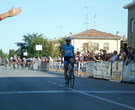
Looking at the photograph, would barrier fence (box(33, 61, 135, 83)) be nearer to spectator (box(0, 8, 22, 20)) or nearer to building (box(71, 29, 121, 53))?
spectator (box(0, 8, 22, 20))

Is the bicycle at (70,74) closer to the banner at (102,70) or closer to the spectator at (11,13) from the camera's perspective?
the banner at (102,70)

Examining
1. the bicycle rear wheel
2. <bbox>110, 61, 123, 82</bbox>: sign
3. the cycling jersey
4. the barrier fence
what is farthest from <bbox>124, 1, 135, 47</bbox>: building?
the bicycle rear wheel

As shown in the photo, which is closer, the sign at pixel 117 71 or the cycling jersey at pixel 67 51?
the cycling jersey at pixel 67 51

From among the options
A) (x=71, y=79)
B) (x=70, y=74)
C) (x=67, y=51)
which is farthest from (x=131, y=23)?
(x=71, y=79)

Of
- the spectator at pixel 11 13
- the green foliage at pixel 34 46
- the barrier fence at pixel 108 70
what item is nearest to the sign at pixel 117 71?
the barrier fence at pixel 108 70

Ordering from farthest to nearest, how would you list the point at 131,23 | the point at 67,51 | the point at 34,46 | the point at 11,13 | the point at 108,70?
the point at 34,46 → the point at 131,23 → the point at 108,70 → the point at 67,51 → the point at 11,13

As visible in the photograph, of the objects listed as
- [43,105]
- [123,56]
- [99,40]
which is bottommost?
[43,105]

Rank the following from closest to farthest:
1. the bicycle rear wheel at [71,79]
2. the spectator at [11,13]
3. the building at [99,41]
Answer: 1. the spectator at [11,13]
2. the bicycle rear wheel at [71,79]
3. the building at [99,41]

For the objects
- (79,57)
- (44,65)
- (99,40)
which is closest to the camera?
(79,57)

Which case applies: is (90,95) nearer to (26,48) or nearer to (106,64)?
(106,64)

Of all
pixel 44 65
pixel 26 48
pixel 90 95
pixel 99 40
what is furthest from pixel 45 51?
pixel 90 95

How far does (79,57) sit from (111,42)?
73.4 meters

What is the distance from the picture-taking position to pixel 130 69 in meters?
20.0

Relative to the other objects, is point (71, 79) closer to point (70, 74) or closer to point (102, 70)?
point (70, 74)
